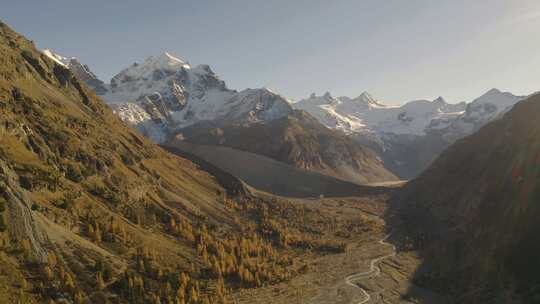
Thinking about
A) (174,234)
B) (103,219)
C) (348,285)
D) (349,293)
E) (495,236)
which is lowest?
(349,293)

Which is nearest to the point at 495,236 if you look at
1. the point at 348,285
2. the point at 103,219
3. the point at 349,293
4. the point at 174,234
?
the point at 348,285

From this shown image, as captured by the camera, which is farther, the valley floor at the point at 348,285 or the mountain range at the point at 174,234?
the valley floor at the point at 348,285

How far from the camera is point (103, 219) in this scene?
10562 cm

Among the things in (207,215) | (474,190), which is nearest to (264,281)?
(207,215)

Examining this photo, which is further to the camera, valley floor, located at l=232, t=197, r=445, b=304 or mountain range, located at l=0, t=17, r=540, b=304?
valley floor, located at l=232, t=197, r=445, b=304

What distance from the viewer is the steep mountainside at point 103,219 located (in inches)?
2965

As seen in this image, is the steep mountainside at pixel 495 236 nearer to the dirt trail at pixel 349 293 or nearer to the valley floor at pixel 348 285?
the valley floor at pixel 348 285

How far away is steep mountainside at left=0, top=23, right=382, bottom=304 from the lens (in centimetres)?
7531

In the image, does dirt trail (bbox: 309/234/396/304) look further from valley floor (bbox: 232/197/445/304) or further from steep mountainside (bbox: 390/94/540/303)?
steep mountainside (bbox: 390/94/540/303)

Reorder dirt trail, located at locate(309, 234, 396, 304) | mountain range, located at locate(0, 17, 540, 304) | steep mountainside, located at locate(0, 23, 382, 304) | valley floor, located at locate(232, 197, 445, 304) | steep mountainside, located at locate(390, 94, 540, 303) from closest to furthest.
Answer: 1. steep mountainside, located at locate(0, 23, 382, 304)
2. mountain range, located at locate(0, 17, 540, 304)
3. steep mountainside, located at locate(390, 94, 540, 303)
4. dirt trail, located at locate(309, 234, 396, 304)
5. valley floor, located at locate(232, 197, 445, 304)

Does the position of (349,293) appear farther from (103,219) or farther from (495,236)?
(103,219)

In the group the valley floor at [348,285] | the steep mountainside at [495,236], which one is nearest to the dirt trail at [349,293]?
the valley floor at [348,285]

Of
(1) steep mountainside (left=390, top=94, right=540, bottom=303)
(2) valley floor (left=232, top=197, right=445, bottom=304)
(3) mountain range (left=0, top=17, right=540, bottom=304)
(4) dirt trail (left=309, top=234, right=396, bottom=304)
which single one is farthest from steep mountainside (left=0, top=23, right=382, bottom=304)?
(1) steep mountainside (left=390, top=94, right=540, bottom=303)

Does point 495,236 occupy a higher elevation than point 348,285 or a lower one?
higher
